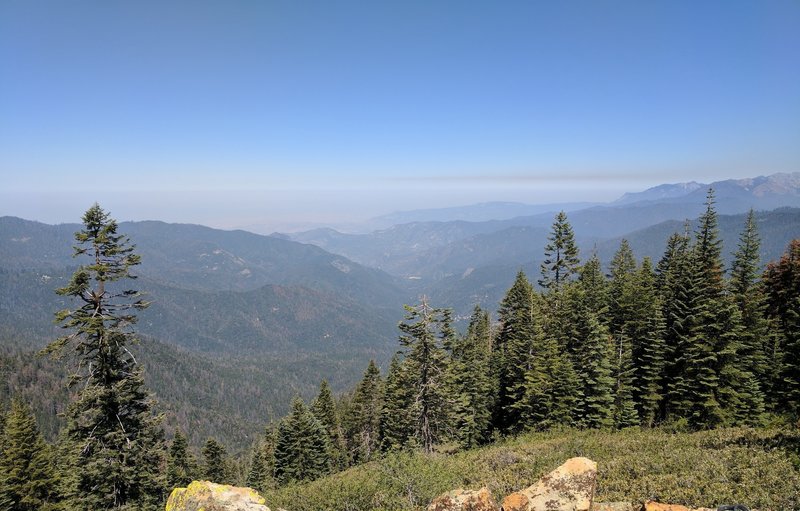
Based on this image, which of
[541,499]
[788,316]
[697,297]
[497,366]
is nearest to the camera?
[541,499]

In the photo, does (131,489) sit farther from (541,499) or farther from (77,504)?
(541,499)

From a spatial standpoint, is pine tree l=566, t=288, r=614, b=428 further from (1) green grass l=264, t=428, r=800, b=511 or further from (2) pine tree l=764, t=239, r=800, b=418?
(2) pine tree l=764, t=239, r=800, b=418

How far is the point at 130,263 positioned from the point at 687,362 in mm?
36022

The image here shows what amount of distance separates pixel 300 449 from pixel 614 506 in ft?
147

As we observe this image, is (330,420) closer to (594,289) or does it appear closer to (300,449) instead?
(300,449)

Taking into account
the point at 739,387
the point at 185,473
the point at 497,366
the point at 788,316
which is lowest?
the point at 185,473

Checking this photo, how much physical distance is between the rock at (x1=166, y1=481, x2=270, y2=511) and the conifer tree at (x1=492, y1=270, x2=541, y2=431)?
25.6 m

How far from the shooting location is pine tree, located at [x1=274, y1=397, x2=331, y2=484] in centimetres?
4709

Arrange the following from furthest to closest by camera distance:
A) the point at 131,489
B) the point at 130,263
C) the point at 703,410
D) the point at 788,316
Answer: the point at 788,316 → the point at 703,410 → the point at 131,489 → the point at 130,263

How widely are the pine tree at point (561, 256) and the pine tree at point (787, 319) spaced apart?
671 inches

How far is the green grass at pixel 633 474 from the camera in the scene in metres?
11.0

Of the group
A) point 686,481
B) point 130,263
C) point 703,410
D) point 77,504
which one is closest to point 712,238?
point 703,410

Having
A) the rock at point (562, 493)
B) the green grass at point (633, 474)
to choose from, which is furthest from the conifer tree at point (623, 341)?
the rock at point (562, 493)

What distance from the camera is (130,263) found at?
15836mm
